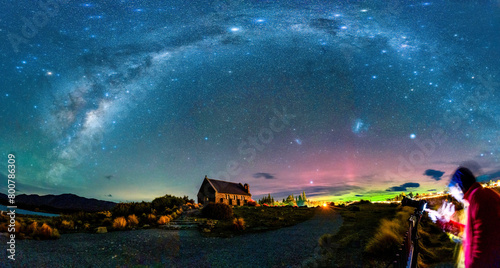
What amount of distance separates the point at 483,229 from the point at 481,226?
1.6 inches

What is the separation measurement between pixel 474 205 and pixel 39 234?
1513 cm

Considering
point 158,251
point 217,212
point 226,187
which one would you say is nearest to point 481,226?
point 158,251

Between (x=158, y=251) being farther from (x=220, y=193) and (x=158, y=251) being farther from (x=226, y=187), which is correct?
(x=226, y=187)

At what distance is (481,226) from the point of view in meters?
3.42

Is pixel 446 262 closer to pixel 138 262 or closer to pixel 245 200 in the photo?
pixel 138 262

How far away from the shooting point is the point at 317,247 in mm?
11164

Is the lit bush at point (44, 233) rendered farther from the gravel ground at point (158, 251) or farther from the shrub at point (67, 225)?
the shrub at point (67, 225)

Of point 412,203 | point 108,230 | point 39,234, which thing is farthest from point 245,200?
point 412,203

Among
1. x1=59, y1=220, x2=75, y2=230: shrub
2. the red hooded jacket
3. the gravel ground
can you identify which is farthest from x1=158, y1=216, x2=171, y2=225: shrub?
Result: the red hooded jacket

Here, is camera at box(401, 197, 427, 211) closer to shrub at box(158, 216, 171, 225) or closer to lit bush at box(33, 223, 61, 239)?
lit bush at box(33, 223, 61, 239)

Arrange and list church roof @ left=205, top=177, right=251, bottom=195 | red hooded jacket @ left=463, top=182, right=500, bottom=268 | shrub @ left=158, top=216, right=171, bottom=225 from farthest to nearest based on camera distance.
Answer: church roof @ left=205, top=177, right=251, bottom=195
shrub @ left=158, top=216, right=171, bottom=225
red hooded jacket @ left=463, top=182, right=500, bottom=268

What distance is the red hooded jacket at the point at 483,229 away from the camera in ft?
10.9

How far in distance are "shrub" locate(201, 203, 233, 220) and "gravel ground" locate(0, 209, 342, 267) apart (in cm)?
913

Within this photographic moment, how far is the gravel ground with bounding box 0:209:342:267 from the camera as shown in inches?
323
